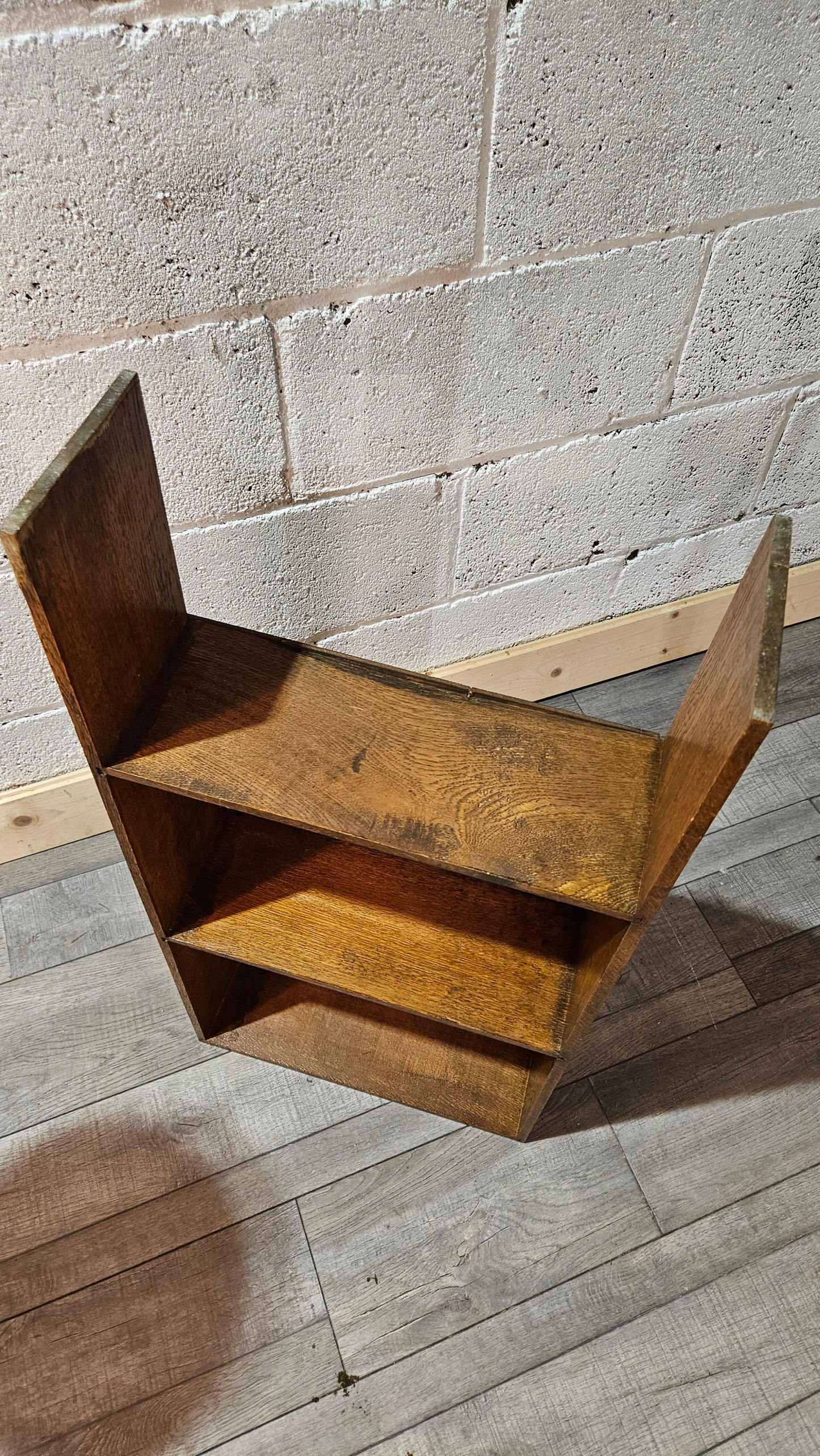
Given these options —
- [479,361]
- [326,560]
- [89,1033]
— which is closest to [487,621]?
[326,560]

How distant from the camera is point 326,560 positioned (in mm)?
1370

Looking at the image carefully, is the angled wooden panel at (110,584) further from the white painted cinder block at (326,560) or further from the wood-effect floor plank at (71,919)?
the wood-effect floor plank at (71,919)

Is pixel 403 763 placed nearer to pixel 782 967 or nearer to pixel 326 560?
pixel 326 560

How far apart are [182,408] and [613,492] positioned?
2.42ft

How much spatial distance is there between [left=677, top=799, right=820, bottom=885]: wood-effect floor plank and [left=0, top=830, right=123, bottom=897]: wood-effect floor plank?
1065 millimetres

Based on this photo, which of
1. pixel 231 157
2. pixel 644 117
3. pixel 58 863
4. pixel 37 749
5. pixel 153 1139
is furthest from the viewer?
pixel 58 863

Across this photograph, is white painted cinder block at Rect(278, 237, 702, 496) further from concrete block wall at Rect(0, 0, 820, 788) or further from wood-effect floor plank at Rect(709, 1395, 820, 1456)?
wood-effect floor plank at Rect(709, 1395, 820, 1456)

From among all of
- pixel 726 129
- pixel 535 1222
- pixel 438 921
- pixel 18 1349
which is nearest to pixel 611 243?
pixel 726 129

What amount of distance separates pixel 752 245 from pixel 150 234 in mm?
817

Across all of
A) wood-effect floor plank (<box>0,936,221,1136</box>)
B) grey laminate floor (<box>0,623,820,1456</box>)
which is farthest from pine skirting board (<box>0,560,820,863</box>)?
wood-effect floor plank (<box>0,936,221,1136</box>)

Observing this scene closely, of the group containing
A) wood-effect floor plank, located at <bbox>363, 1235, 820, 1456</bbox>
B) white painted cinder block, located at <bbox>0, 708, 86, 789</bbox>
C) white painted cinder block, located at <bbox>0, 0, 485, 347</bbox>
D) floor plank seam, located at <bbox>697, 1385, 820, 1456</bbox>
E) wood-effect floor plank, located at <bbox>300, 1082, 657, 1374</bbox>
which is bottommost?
floor plank seam, located at <bbox>697, 1385, 820, 1456</bbox>

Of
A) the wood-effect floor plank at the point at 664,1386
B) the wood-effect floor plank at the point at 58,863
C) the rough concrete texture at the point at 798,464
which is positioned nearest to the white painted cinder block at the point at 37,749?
the wood-effect floor plank at the point at 58,863

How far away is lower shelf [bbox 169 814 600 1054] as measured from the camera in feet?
3.54

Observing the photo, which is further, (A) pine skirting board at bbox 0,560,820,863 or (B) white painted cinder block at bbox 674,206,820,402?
(A) pine skirting board at bbox 0,560,820,863
